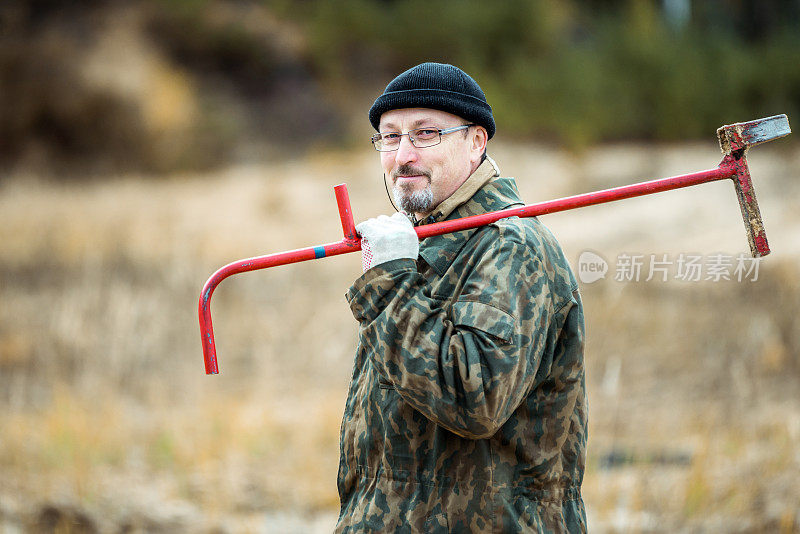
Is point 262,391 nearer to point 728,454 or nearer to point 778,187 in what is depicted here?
point 728,454

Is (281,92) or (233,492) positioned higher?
(281,92)

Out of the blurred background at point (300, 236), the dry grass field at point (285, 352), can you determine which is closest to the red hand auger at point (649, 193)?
the blurred background at point (300, 236)

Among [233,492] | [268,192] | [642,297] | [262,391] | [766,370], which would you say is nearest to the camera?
[233,492]

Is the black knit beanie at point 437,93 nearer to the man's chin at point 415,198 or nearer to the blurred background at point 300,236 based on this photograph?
the man's chin at point 415,198

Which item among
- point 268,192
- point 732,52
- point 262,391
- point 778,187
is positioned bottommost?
point 262,391

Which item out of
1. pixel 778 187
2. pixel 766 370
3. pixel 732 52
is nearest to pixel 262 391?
pixel 766 370

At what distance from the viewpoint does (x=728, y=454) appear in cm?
480

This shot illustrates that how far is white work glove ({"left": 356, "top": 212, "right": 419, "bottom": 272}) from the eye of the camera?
5.41 feet

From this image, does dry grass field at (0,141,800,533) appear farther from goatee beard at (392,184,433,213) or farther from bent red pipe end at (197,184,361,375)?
bent red pipe end at (197,184,361,375)

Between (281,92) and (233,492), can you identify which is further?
(281,92)

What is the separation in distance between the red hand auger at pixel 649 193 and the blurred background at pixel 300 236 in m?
0.83

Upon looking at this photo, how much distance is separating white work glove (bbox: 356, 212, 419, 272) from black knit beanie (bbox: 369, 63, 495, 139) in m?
0.29

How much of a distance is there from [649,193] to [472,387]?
0.63m

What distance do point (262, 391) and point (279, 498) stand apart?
2.54 meters
